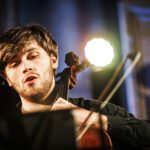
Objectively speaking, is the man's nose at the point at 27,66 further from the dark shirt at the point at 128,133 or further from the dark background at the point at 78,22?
the dark background at the point at 78,22

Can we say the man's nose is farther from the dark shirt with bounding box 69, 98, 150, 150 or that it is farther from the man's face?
the dark shirt with bounding box 69, 98, 150, 150

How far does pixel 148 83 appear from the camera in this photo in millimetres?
3361

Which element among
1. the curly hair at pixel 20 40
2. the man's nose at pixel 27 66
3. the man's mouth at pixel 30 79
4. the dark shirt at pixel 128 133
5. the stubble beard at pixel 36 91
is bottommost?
the dark shirt at pixel 128 133

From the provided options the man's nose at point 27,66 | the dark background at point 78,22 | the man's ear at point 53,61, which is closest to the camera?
the man's nose at point 27,66

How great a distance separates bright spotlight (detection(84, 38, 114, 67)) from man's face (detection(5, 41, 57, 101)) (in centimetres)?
25

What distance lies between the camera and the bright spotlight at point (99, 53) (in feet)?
7.24

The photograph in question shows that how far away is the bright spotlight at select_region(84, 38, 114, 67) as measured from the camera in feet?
7.24

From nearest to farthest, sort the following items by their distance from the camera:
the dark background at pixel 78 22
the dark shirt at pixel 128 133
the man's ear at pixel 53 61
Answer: the dark shirt at pixel 128 133 → the man's ear at pixel 53 61 → the dark background at pixel 78 22

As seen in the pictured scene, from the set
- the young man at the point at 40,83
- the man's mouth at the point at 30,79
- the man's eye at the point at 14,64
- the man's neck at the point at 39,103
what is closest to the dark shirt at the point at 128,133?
the young man at the point at 40,83

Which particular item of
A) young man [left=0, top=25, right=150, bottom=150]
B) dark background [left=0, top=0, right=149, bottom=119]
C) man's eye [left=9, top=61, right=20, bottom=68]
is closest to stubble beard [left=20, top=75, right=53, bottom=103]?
young man [left=0, top=25, right=150, bottom=150]

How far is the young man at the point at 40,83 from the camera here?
6.64 ft

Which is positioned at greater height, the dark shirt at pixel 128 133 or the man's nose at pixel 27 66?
the man's nose at pixel 27 66

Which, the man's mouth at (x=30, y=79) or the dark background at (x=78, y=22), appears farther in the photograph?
the dark background at (x=78, y=22)

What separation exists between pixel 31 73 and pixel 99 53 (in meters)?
0.42
